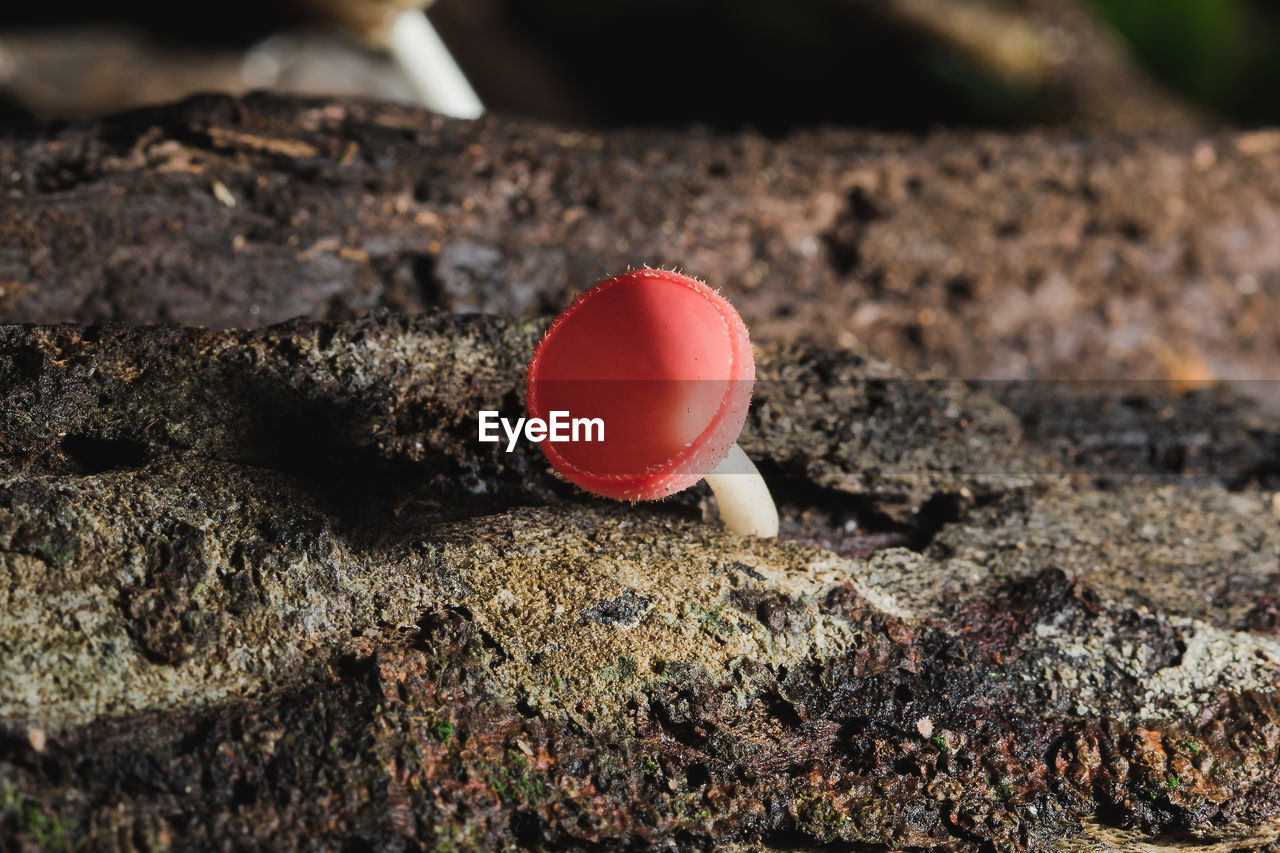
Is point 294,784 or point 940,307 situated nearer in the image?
point 294,784

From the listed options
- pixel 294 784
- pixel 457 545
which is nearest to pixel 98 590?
pixel 294 784

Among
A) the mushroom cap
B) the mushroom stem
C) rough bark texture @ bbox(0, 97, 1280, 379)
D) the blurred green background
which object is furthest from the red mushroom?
the blurred green background

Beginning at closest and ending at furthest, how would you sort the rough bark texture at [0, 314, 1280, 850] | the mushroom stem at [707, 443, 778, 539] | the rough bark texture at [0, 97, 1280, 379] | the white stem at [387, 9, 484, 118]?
the rough bark texture at [0, 314, 1280, 850] → the mushroom stem at [707, 443, 778, 539] → the rough bark texture at [0, 97, 1280, 379] → the white stem at [387, 9, 484, 118]

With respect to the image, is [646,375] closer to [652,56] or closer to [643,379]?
[643,379]

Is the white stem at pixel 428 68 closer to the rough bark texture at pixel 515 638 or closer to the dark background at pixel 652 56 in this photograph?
the dark background at pixel 652 56

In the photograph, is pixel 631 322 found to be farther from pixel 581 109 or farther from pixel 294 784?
pixel 581 109

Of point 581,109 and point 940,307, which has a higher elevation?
point 581,109

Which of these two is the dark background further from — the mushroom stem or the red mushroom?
the red mushroom
